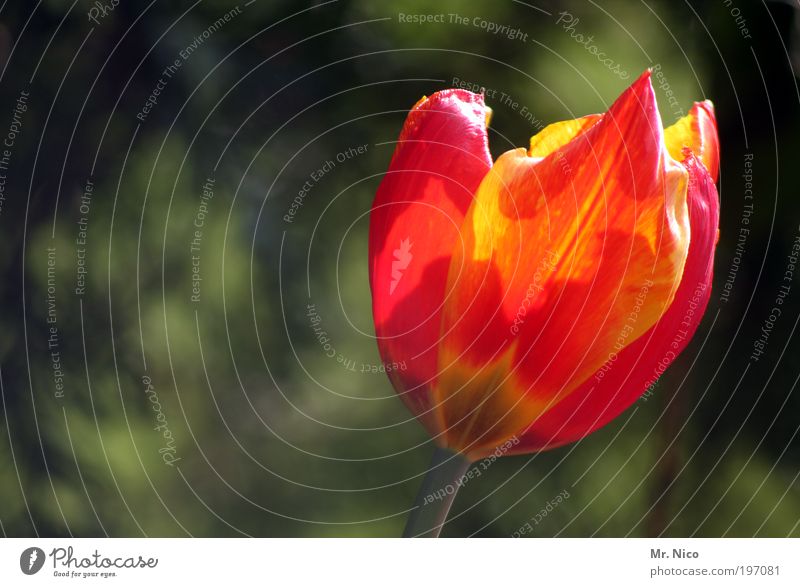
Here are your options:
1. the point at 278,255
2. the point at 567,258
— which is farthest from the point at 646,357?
the point at 278,255

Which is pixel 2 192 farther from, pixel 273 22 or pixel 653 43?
pixel 653 43

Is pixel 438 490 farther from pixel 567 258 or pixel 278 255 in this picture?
pixel 278 255

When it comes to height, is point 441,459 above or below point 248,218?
below

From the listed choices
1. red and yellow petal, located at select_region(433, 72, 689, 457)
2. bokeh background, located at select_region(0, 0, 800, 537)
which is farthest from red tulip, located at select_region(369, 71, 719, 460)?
bokeh background, located at select_region(0, 0, 800, 537)

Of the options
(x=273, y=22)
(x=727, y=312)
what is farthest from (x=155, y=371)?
(x=727, y=312)

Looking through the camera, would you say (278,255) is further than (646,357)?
Yes

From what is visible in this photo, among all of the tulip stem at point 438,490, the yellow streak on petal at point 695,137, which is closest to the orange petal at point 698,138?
the yellow streak on petal at point 695,137

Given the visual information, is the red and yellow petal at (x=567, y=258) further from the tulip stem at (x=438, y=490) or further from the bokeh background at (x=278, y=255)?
the bokeh background at (x=278, y=255)
